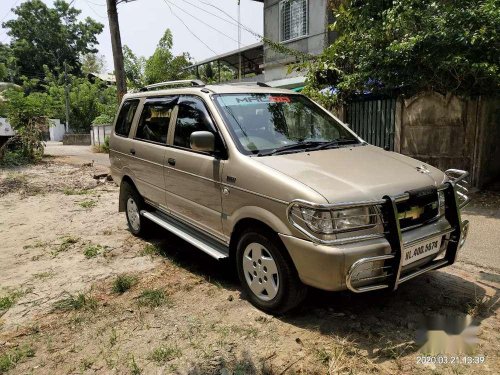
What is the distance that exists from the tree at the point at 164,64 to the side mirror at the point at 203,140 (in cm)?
1924

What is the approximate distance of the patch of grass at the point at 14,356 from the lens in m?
2.85

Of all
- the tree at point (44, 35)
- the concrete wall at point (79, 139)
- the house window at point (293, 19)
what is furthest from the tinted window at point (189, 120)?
the tree at point (44, 35)

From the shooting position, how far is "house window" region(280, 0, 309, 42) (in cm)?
1562

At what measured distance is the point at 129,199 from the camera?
574 centimetres

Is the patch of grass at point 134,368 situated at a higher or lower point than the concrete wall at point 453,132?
lower

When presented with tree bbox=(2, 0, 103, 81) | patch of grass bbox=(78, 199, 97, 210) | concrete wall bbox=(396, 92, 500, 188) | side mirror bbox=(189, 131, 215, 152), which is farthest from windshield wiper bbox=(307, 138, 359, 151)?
tree bbox=(2, 0, 103, 81)

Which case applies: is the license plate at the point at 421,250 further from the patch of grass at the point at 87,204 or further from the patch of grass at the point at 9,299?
the patch of grass at the point at 87,204

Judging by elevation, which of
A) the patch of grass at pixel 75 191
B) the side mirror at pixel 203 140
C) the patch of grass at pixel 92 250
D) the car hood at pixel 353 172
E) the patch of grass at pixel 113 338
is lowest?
the patch of grass at pixel 113 338

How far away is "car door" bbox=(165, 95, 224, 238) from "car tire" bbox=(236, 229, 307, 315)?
44 centimetres

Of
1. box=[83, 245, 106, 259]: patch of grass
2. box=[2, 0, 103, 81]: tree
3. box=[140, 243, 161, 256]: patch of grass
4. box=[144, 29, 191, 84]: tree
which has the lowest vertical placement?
box=[83, 245, 106, 259]: patch of grass

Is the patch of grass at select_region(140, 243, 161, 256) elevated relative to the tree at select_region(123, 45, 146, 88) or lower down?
lower down

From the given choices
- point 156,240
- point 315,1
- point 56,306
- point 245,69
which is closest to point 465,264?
point 156,240

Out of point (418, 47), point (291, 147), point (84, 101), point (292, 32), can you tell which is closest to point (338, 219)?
point (291, 147)

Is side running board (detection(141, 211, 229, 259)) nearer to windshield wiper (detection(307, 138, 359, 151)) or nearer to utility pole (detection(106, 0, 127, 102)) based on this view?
windshield wiper (detection(307, 138, 359, 151))
